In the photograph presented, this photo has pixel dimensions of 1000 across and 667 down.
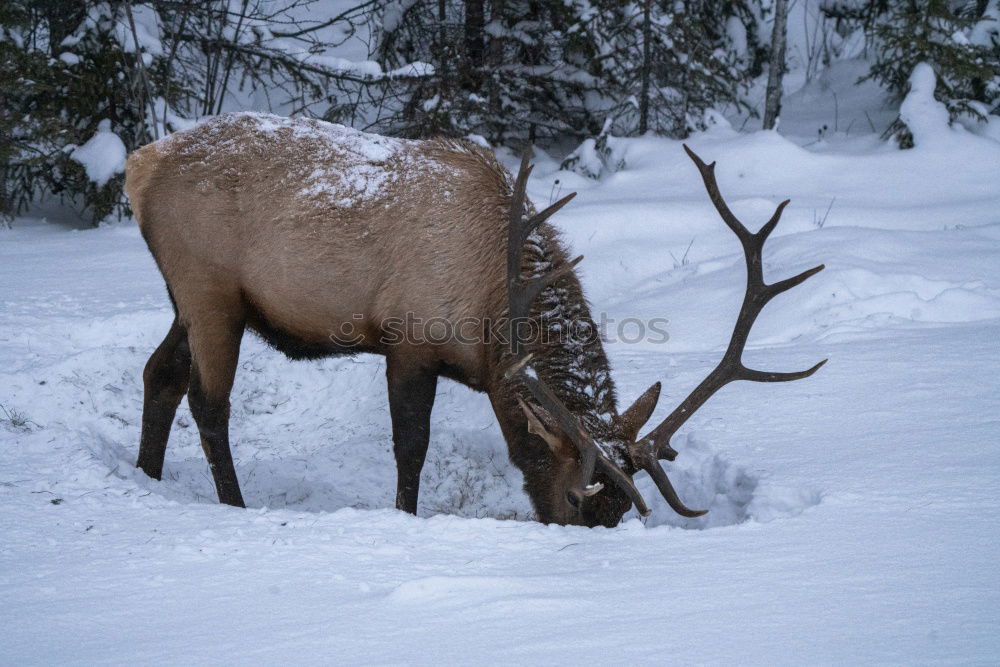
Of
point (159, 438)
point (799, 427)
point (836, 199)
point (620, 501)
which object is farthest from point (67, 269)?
point (836, 199)

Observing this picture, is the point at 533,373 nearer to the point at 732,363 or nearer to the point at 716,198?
the point at 732,363

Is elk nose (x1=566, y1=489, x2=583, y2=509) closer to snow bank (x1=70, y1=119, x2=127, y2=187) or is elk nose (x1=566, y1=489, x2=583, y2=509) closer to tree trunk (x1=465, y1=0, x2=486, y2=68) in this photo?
snow bank (x1=70, y1=119, x2=127, y2=187)

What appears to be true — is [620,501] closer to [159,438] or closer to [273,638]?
[273,638]

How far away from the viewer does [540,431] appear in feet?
12.0

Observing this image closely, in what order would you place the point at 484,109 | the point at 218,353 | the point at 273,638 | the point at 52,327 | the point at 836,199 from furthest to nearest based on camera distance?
the point at 484,109, the point at 836,199, the point at 52,327, the point at 218,353, the point at 273,638

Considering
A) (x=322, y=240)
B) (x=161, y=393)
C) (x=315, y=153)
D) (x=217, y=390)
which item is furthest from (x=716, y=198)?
(x=161, y=393)

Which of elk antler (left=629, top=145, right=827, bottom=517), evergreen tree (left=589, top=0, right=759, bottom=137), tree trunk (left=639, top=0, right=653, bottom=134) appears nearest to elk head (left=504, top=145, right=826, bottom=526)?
elk antler (left=629, top=145, right=827, bottom=517)

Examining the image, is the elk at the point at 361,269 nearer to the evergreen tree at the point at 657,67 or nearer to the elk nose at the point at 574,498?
the elk nose at the point at 574,498

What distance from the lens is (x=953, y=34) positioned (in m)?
9.57

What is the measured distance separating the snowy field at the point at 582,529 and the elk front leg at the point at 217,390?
0.14 meters

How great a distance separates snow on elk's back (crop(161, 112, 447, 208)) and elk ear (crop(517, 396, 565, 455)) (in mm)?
1358

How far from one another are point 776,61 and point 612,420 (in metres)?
7.25

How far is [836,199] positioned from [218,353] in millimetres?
6469

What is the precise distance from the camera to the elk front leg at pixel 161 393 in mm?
4629
